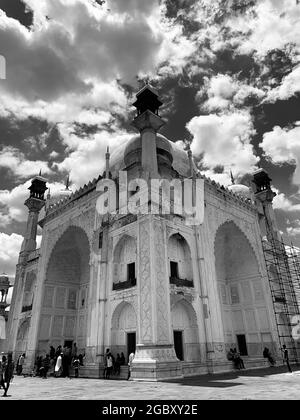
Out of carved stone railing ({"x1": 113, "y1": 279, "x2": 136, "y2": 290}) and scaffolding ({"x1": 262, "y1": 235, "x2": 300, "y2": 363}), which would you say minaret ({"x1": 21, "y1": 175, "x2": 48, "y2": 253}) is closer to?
carved stone railing ({"x1": 113, "y1": 279, "x2": 136, "y2": 290})

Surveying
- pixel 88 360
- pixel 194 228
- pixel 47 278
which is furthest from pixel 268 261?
pixel 47 278

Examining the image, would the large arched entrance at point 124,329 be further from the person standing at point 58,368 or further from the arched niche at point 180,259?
the arched niche at point 180,259

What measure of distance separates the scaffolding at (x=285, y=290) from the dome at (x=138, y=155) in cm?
962

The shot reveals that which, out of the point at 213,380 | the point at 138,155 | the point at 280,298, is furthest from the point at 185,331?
the point at 138,155

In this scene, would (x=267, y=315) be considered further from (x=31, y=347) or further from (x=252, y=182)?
(x=31, y=347)

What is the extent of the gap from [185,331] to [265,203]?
17.3 m

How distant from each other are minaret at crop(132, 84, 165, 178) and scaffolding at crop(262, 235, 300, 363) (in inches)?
515

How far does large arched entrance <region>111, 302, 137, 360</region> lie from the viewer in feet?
55.8

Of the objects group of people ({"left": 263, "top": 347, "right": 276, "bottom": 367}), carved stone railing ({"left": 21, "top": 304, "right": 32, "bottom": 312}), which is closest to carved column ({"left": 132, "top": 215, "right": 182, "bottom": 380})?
group of people ({"left": 263, "top": 347, "right": 276, "bottom": 367})

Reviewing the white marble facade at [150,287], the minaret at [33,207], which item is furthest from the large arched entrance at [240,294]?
the minaret at [33,207]

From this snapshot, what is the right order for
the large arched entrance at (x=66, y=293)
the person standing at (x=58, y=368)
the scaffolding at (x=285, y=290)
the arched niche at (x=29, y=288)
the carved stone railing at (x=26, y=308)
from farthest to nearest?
the arched niche at (x=29, y=288)
the carved stone railing at (x=26, y=308)
the scaffolding at (x=285, y=290)
the large arched entrance at (x=66, y=293)
the person standing at (x=58, y=368)

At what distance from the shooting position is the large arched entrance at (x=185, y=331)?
17.0 meters

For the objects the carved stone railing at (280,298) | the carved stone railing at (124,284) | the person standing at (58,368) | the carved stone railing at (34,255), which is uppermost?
the carved stone railing at (34,255)
